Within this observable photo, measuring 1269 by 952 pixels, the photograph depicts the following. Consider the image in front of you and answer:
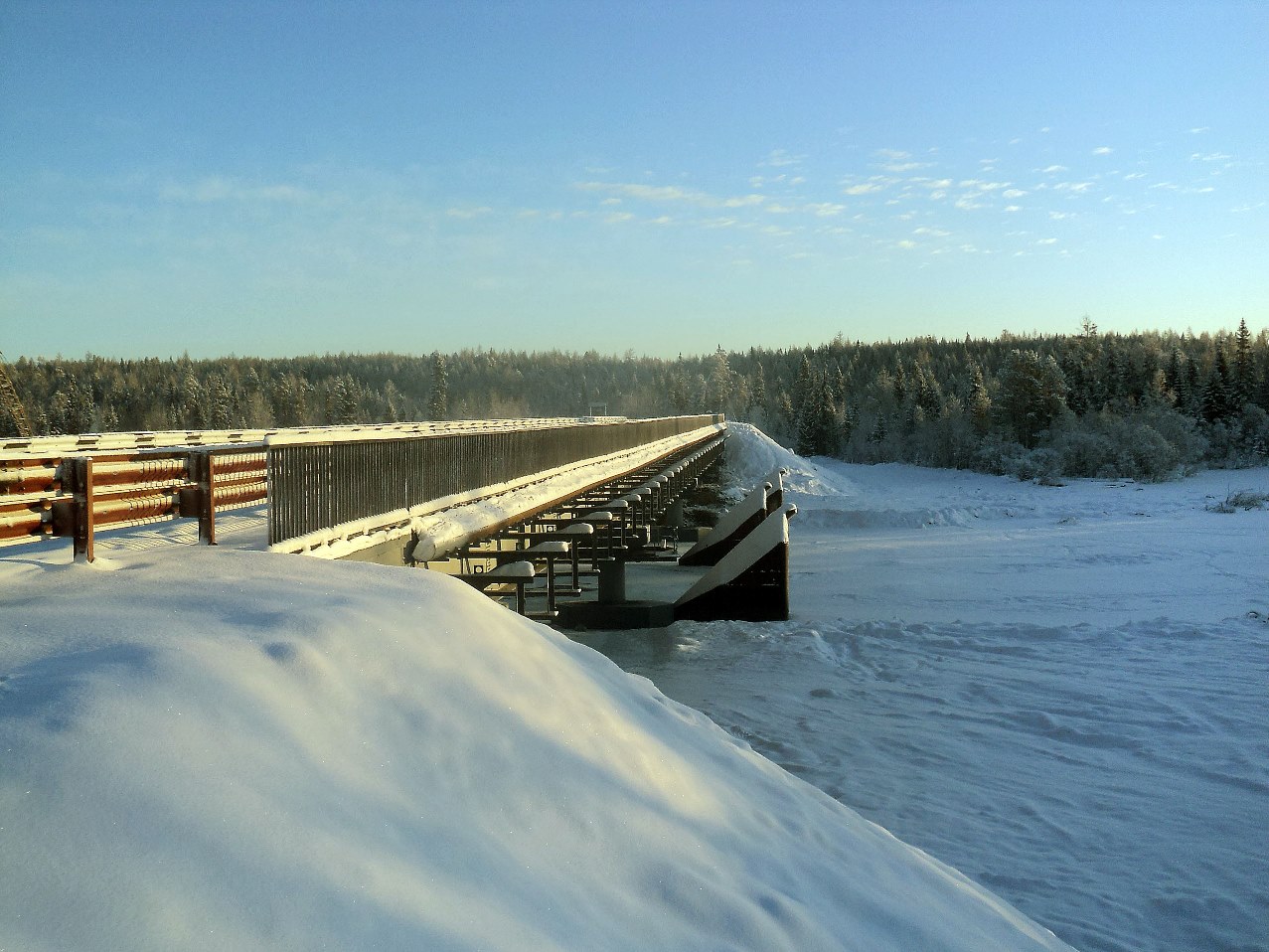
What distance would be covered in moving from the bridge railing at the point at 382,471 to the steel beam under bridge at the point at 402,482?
0.01 metres

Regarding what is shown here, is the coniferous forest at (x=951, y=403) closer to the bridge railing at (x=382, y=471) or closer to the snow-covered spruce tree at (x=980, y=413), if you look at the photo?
the snow-covered spruce tree at (x=980, y=413)

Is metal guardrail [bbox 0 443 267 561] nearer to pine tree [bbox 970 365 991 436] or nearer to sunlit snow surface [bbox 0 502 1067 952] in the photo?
sunlit snow surface [bbox 0 502 1067 952]

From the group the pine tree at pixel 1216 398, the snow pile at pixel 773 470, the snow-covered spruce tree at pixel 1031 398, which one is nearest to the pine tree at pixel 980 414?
the snow-covered spruce tree at pixel 1031 398

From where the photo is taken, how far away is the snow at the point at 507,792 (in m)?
3.05

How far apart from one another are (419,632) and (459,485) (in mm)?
9534

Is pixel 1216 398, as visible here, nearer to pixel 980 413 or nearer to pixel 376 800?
pixel 980 413

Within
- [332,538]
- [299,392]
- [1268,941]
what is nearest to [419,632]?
[332,538]

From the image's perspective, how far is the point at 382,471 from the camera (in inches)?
458

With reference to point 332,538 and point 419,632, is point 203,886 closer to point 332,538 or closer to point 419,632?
point 419,632

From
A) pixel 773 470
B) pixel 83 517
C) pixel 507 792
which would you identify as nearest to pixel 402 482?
pixel 83 517

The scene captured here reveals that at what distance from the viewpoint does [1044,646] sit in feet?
52.6

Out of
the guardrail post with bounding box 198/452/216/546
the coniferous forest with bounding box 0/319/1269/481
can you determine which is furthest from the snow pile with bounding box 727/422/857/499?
the guardrail post with bounding box 198/452/216/546

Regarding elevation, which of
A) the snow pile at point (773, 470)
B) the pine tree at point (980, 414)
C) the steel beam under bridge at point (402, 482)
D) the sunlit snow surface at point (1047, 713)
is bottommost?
the sunlit snow surface at point (1047, 713)

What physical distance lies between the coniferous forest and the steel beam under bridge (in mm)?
44263
